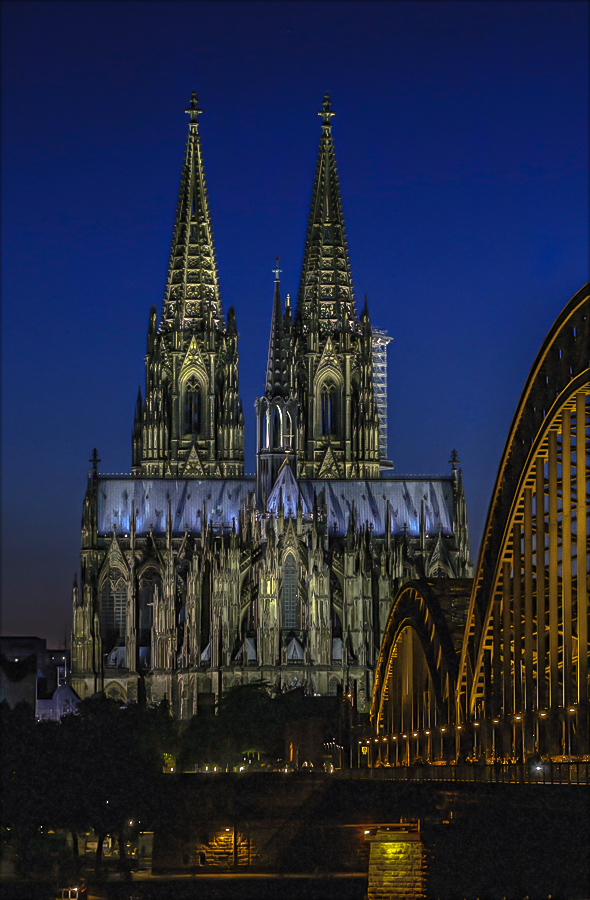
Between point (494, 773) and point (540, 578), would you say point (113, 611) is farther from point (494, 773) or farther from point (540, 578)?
point (540, 578)

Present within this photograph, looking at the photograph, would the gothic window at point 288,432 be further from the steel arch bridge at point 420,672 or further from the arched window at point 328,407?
the steel arch bridge at point 420,672

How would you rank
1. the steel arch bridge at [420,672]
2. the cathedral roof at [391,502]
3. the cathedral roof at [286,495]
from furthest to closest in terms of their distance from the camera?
the cathedral roof at [391,502]
the cathedral roof at [286,495]
the steel arch bridge at [420,672]

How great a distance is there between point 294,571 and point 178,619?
10.0 m

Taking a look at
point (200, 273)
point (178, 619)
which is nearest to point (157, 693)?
point (178, 619)

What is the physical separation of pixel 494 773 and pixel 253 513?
86.4 metres

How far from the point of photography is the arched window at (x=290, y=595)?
142 metres

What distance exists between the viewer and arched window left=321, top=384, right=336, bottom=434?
162 m

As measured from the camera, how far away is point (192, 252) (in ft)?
543

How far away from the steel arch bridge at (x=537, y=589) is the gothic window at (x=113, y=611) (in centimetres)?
7971

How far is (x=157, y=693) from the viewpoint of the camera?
463ft

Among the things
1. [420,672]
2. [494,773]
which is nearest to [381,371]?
[420,672]

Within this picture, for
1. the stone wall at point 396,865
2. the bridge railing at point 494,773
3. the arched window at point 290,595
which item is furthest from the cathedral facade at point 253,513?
the bridge railing at point 494,773

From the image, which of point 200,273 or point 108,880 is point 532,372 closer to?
point 108,880

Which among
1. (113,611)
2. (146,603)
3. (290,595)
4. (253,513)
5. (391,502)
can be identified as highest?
→ (391,502)
